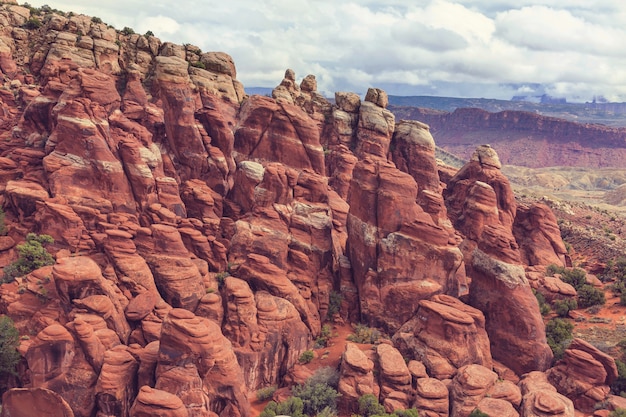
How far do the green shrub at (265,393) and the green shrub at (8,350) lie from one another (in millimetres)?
14976

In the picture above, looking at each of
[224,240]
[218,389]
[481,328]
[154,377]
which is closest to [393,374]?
[481,328]

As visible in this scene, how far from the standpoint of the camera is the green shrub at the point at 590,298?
4138cm

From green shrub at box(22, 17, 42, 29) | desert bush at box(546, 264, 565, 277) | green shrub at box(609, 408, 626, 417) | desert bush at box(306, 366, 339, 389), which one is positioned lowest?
desert bush at box(306, 366, 339, 389)

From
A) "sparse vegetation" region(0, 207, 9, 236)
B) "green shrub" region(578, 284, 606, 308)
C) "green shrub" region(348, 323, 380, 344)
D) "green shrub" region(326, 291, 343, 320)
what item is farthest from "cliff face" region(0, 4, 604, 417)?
"green shrub" region(578, 284, 606, 308)

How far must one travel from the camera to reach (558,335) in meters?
34.4

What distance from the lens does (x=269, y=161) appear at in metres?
48.1

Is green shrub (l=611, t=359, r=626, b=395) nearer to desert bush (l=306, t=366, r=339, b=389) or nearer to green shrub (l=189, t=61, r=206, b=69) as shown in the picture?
desert bush (l=306, t=366, r=339, b=389)

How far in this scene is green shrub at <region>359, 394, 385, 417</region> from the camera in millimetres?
24281

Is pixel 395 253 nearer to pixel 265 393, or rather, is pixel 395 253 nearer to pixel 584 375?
pixel 584 375

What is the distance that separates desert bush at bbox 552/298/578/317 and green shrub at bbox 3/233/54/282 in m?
45.3

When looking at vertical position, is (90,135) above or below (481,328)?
above

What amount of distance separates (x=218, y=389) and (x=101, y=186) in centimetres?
2342

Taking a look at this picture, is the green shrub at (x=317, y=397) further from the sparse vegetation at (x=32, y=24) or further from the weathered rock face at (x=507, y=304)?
the sparse vegetation at (x=32, y=24)

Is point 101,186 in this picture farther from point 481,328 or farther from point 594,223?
point 594,223
